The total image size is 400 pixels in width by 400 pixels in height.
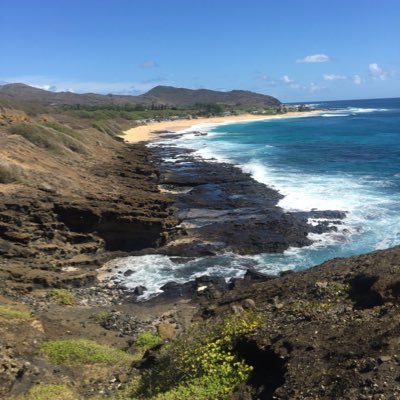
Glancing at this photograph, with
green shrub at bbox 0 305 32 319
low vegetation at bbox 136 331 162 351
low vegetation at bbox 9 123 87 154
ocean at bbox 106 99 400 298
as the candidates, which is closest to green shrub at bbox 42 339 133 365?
low vegetation at bbox 136 331 162 351

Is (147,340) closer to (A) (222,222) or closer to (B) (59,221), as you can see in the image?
(B) (59,221)

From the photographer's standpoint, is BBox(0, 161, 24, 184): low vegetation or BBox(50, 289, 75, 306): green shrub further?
BBox(0, 161, 24, 184): low vegetation

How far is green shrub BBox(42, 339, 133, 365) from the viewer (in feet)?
37.5

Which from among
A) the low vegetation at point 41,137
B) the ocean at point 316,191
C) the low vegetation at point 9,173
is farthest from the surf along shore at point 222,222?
the low vegetation at point 41,137

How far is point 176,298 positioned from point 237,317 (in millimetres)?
7830

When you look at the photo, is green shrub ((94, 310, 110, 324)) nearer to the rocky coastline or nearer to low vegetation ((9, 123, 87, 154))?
the rocky coastline

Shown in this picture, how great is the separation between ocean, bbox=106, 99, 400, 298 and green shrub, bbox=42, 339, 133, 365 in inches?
255

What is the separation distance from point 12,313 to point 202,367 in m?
6.35

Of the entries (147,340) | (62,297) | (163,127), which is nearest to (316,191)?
(62,297)

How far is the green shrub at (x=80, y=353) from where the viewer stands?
37.5ft

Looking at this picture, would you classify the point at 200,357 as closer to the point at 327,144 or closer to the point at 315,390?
the point at 315,390

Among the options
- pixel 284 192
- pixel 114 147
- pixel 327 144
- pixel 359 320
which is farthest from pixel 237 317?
pixel 327 144

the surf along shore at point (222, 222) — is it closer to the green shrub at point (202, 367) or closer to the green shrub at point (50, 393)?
the green shrub at point (202, 367)

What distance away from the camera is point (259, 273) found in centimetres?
1970
